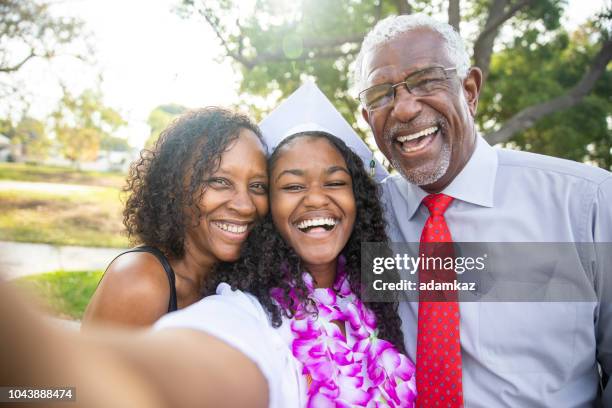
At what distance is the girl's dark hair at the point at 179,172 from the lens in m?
2.20

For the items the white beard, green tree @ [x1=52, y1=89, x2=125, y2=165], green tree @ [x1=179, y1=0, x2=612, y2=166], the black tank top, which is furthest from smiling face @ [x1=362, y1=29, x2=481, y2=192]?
green tree @ [x1=52, y1=89, x2=125, y2=165]

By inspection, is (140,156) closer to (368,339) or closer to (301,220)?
(301,220)

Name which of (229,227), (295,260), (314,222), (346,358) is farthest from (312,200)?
(346,358)

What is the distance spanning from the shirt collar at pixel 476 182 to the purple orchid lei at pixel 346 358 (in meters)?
0.60

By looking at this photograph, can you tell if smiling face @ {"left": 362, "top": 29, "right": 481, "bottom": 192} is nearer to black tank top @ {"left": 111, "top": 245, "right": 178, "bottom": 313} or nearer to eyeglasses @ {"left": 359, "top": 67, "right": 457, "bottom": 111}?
eyeglasses @ {"left": 359, "top": 67, "right": 457, "bottom": 111}

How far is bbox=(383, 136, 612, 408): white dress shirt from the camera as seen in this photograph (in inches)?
76.1

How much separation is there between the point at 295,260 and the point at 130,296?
69 centimetres

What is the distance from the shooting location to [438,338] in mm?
1977

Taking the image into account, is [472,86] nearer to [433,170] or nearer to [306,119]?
[433,170]

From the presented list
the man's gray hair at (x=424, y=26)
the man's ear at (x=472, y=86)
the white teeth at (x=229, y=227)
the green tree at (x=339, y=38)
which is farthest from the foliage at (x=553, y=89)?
the white teeth at (x=229, y=227)

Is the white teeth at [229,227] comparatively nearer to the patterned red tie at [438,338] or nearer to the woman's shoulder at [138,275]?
the woman's shoulder at [138,275]

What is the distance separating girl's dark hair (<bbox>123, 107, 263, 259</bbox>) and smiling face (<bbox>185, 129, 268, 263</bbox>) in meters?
0.04

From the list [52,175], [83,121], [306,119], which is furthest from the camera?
[52,175]

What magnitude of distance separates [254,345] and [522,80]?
938cm
